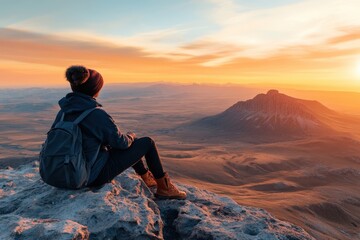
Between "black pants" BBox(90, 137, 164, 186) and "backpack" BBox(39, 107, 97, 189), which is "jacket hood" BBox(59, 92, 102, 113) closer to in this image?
"backpack" BBox(39, 107, 97, 189)

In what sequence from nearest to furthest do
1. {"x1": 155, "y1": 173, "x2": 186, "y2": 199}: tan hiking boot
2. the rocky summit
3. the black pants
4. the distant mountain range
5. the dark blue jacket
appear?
the rocky summit → the dark blue jacket → the black pants → {"x1": 155, "y1": 173, "x2": 186, "y2": 199}: tan hiking boot → the distant mountain range

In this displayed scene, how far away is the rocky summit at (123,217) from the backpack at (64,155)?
38cm

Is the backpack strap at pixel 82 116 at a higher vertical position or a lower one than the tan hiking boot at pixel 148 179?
higher

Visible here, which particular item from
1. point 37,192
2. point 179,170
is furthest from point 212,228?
point 179,170

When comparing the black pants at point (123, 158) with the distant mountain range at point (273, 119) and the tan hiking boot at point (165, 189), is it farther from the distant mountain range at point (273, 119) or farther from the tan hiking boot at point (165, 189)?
the distant mountain range at point (273, 119)

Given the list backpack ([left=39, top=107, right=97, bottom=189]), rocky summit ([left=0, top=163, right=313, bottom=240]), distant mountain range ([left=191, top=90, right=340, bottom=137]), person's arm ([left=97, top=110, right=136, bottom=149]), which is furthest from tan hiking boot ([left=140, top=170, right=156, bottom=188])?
distant mountain range ([left=191, top=90, right=340, bottom=137])

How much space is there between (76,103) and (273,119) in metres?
82.2

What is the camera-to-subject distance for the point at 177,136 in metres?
81.6

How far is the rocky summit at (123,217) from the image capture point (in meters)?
3.39

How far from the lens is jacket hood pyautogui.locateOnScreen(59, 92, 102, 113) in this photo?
4.02 metres

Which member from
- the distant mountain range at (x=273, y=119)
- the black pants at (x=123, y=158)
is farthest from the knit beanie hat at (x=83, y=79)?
the distant mountain range at (x=273, y=119)

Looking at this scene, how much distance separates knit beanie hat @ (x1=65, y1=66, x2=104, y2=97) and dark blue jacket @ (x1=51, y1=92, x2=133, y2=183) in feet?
0.30

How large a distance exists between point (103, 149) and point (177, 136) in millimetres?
77233

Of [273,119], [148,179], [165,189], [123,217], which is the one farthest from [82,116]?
[273,119]
